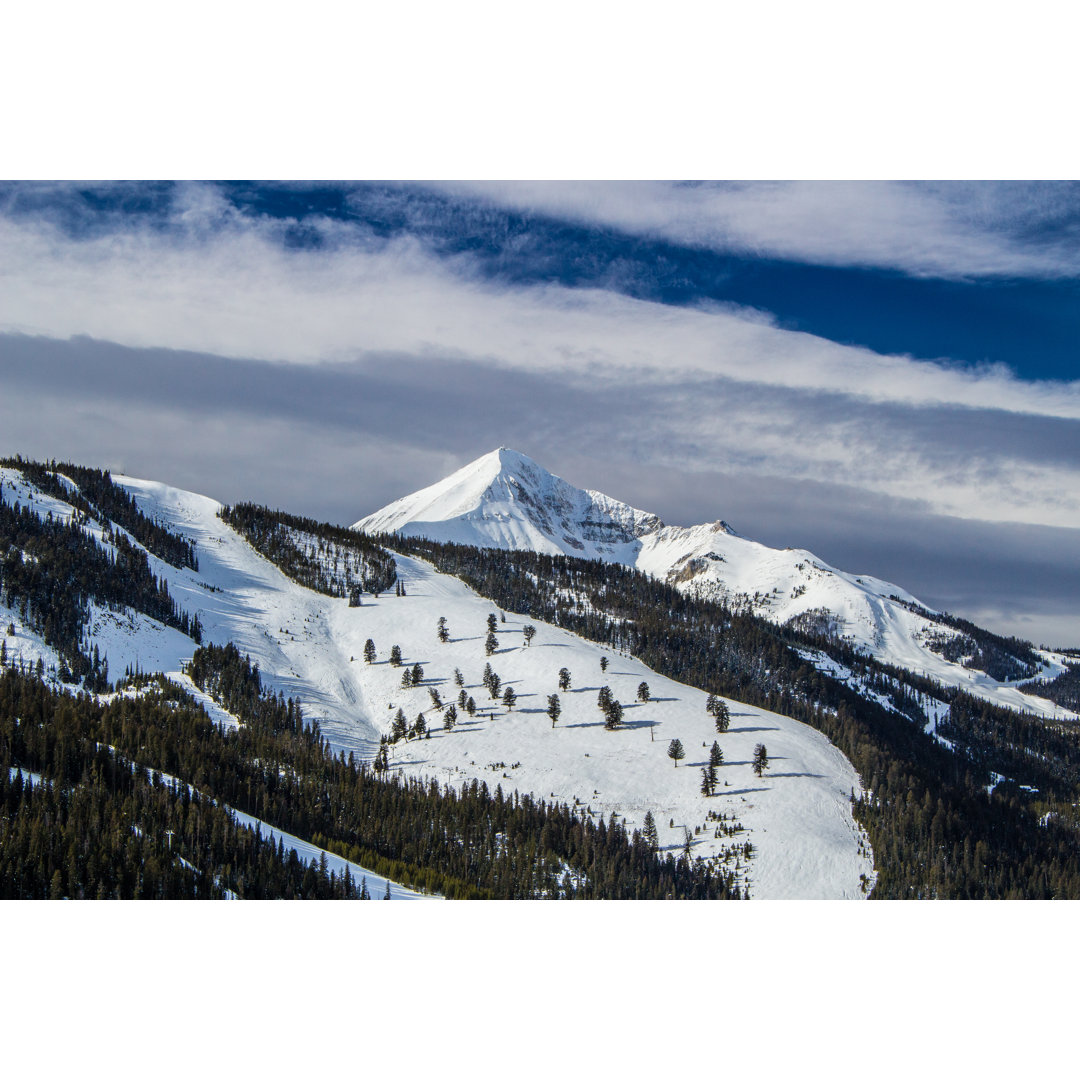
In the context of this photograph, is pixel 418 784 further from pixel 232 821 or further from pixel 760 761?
pixel 760 761

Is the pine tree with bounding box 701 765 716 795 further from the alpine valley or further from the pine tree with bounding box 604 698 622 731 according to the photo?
the pine tree with bounding box 604 698 622 731

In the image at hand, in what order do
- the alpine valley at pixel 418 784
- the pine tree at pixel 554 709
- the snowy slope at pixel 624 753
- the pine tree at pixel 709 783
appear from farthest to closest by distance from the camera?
the pine tree at pixel 554 709 → the pine tree at pixel 709 783 → the snowy slope at pixel 624 753 → the alpine valley at pixel 418 784

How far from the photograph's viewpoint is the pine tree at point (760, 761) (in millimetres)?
145000

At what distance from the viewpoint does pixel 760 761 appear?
145 m

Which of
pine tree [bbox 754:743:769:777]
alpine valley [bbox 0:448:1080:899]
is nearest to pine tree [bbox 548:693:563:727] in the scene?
alpine valley [bbox 0:448:1080:899]

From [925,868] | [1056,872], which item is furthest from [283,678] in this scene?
[1056,872]

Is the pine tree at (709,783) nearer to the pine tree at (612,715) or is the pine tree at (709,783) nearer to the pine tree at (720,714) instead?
the pine tree at (720,714)

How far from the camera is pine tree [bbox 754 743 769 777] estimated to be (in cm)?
14500

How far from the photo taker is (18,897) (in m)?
60.4

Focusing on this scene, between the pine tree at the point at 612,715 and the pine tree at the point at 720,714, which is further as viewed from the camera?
the pine tree at the point at 612,715

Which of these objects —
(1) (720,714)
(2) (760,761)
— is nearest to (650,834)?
(2) (760,761)

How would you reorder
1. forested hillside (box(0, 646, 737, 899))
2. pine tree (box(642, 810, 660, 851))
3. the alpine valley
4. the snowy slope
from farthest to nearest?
the snowy slope
pine tree (box(642, 810, 660, 851))
the alpine valley
forested hillside (box(0, 646, 737, 899))

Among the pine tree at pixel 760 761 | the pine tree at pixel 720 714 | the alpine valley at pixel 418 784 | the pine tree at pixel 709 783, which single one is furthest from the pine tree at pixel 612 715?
the pine tree at pixel 760 761

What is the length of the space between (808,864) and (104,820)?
98.7 m
